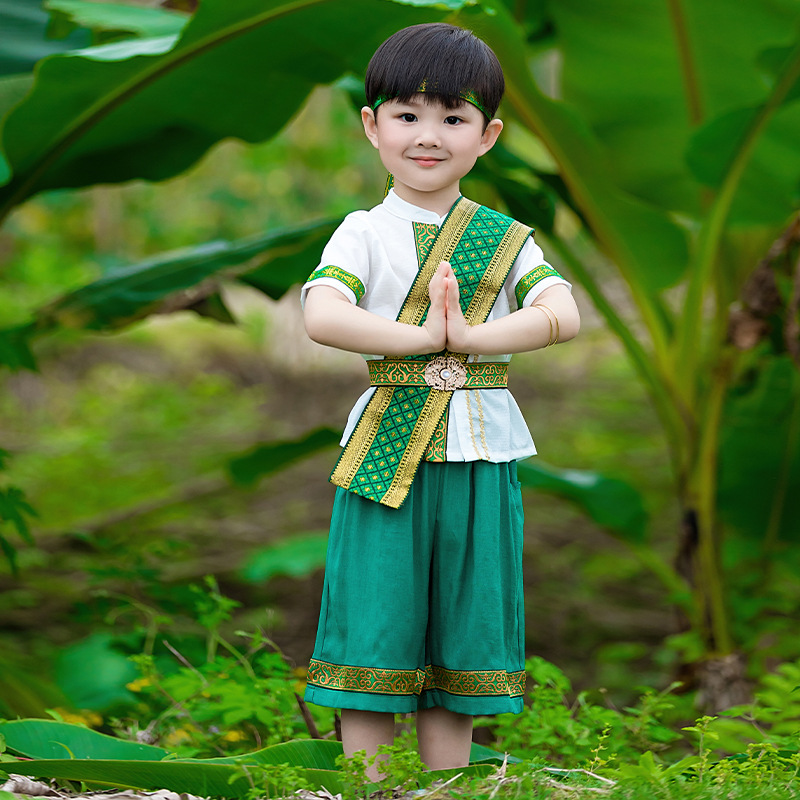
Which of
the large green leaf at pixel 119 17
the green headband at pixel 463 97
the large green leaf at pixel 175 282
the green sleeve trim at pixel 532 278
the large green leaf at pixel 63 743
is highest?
the large green leaf at pixel 119 17

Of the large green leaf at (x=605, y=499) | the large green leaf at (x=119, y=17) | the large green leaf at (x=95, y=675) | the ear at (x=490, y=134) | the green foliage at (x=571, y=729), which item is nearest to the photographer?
the ear at (x=490, y=134)

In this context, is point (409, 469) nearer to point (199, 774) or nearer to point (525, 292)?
point (525, 292)

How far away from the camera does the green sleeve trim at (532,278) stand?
1.28 metres

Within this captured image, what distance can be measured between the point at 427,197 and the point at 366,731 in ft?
2.48

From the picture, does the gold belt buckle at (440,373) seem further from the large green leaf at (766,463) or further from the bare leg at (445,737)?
the large green leaf at (766,463)

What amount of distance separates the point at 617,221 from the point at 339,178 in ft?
13.7

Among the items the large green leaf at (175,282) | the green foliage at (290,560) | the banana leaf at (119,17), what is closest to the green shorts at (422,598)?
the large green leaf at (175,282)

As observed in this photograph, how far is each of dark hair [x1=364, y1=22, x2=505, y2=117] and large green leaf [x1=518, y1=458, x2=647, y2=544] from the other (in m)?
1.37

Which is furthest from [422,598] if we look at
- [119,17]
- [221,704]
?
[119,17]

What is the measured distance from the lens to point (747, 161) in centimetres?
222

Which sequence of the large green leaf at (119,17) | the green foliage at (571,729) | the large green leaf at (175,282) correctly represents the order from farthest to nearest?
the large green leaf at (175,282), the large green leaf at (119,17), the green foliage at (571,729)

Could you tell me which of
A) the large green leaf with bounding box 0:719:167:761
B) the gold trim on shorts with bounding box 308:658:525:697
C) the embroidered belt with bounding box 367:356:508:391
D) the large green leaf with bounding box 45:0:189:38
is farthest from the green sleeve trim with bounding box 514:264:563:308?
the large green leaf with bounding box 45:0:189:38

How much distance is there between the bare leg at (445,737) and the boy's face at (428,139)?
75 centimetres

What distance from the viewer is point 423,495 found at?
128 centimetres
